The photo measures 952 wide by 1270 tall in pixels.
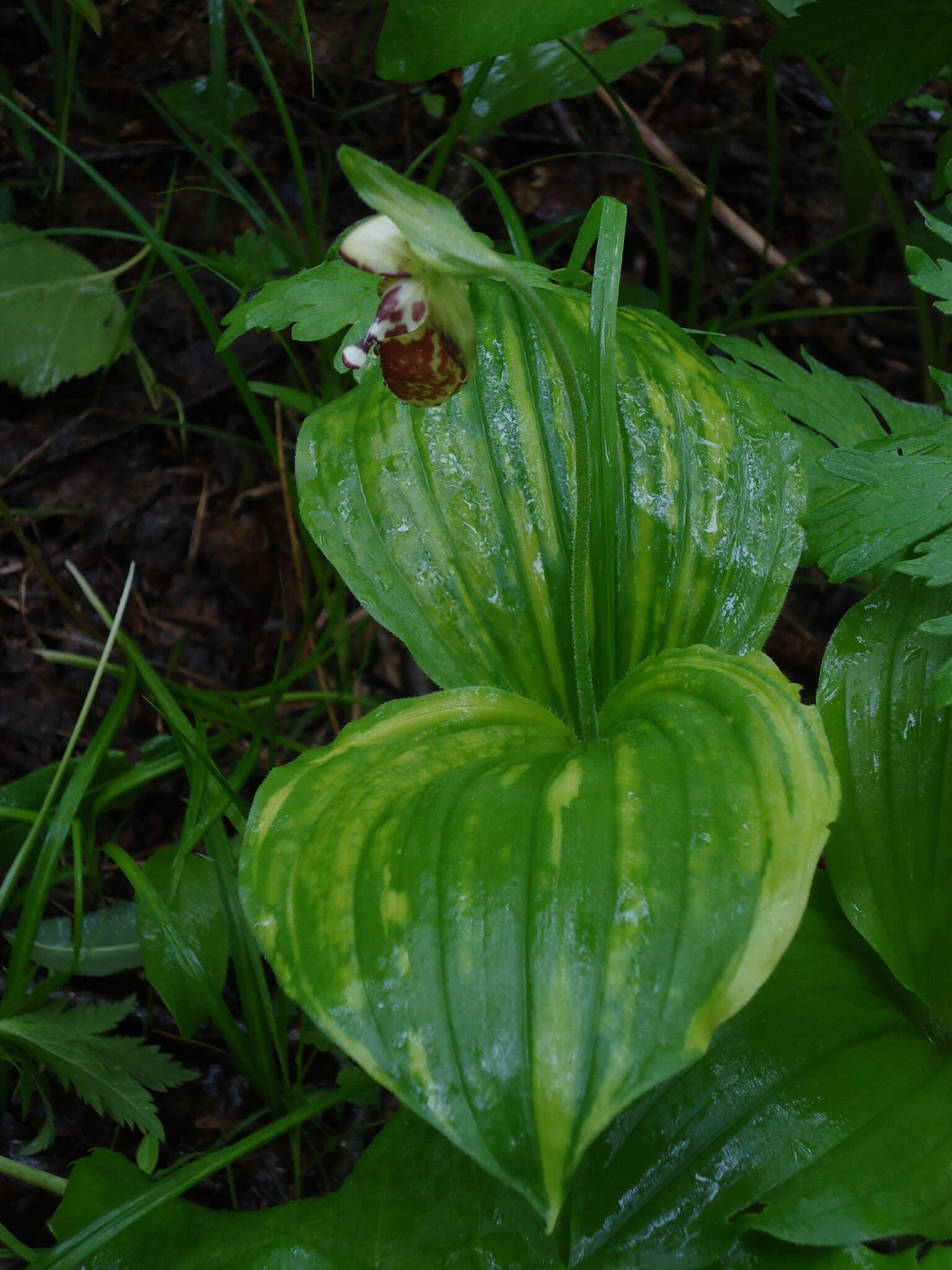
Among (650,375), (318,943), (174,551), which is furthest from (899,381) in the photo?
(318,943)

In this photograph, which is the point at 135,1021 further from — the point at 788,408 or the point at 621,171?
the point at 621,171

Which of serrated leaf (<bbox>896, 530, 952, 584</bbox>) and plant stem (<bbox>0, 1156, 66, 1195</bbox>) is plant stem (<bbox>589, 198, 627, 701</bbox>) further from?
plant stem (<bbox>0, 1156, 66, 1195</bbox>)

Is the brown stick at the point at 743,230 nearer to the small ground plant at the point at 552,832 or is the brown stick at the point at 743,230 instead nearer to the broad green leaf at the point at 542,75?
the broad green leaf at the point at 542,75

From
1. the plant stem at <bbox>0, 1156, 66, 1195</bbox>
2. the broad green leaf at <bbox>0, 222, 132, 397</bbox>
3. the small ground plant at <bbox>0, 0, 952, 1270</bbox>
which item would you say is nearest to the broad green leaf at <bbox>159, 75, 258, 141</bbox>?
the broad green leaf at <bbox>0, 222, 132, 397</bbox>

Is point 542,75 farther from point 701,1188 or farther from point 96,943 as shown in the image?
point 701,1188

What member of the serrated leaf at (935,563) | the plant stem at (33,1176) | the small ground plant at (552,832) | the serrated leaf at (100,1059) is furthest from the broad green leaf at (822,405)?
the plant stem at (33,1176)

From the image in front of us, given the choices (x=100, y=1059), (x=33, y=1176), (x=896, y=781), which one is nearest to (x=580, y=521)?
(x=896, y=781)
